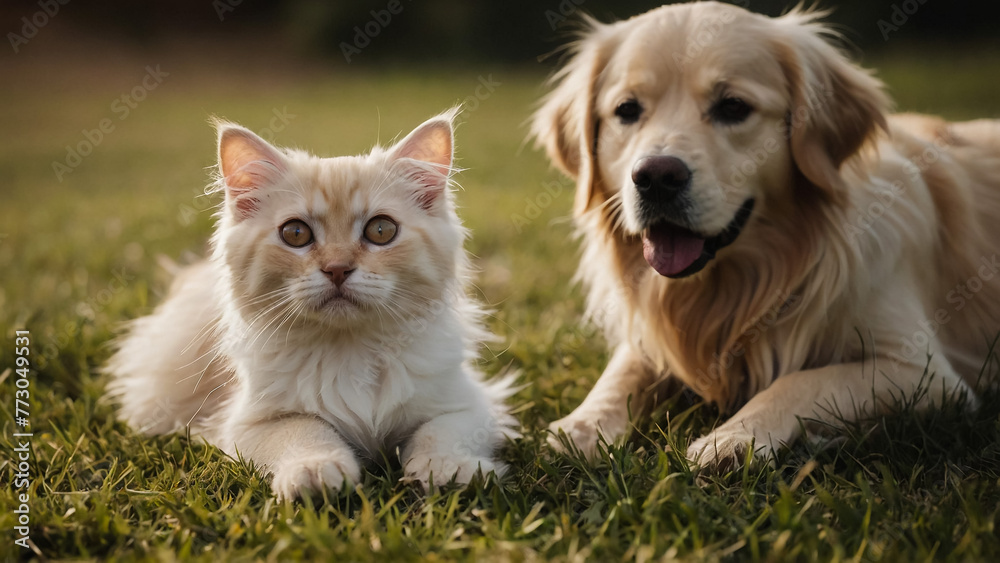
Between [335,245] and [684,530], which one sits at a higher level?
[335,245]

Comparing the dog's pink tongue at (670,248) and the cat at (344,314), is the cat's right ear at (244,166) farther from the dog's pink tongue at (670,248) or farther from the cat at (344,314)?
the dog's pink tongue at (670,248)

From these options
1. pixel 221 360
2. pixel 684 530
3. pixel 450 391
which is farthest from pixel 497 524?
pixel 221 360

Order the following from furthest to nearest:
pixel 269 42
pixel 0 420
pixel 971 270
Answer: pixel 269 42 → pixel 971 270 → pixel 0 420

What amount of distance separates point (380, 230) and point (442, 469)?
0.65 m

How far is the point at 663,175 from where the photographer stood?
7.98 ft

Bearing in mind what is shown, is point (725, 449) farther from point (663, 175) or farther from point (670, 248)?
point (663, 175)

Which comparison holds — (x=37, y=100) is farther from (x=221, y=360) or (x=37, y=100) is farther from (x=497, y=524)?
(x=497, y=524)

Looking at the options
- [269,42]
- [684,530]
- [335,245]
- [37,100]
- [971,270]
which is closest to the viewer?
[684,530]

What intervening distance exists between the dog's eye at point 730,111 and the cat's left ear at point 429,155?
90 cm

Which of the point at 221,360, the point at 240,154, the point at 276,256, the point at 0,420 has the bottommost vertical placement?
the point at 0,420

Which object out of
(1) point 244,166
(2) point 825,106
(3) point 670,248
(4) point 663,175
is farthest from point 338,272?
(2) point 825,106

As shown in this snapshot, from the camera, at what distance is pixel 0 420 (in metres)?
2.74

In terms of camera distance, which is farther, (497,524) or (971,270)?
(971,270)

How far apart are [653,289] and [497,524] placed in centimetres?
133
